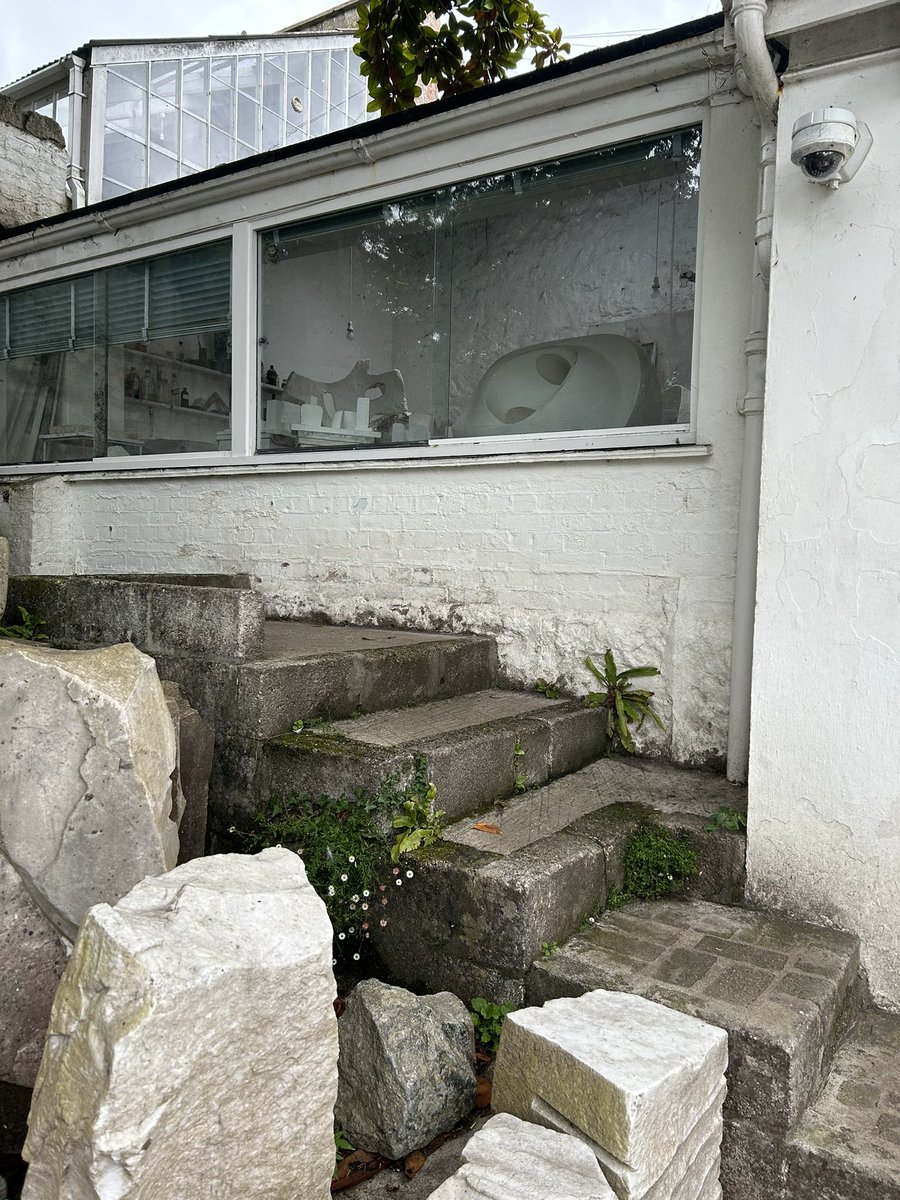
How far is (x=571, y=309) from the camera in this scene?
178 inches

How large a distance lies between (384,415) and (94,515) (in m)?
2.55

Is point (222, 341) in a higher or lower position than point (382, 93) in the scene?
lower

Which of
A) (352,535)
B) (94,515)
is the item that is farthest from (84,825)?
(94,515)

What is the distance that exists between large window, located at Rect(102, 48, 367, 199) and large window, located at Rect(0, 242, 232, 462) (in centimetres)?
453

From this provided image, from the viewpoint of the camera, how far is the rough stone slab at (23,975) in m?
2.17

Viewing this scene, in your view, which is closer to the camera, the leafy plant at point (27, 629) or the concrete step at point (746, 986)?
the concrete step at point (746, 986)

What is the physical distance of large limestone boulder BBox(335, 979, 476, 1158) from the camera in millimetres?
2250

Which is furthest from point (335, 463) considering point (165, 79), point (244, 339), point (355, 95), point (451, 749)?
point (355, 95)

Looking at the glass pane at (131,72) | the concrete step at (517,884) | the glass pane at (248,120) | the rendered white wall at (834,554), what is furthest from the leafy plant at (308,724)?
the glass pane at (248,120)

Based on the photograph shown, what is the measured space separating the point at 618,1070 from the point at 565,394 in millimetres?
3354

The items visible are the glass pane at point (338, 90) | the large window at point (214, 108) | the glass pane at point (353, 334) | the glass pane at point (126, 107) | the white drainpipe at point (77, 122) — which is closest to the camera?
the glass pane at point (353, 334)

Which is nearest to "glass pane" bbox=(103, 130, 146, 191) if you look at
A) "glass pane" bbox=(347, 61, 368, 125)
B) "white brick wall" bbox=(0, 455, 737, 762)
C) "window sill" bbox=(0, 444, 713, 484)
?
"glass pane" bbox=(347, 61, 368, 125)

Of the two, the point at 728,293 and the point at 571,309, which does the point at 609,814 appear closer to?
the point at 728,293

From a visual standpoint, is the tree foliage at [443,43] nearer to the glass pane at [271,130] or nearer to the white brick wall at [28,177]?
the white brick wall at [28,177]
